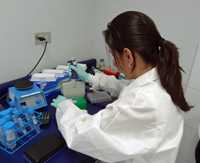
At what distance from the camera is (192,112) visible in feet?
4.58

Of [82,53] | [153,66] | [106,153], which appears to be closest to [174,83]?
[153,66]

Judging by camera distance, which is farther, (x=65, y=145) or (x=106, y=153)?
(x=65, y=145)

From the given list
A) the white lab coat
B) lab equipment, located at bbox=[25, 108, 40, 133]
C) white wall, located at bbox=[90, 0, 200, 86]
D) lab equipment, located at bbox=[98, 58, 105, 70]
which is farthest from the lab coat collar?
lab equipment, located at bbox=[98, 58, 105, 70]

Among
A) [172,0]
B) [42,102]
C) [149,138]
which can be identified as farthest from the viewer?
[172,0]

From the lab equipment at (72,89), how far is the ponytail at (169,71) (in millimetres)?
569

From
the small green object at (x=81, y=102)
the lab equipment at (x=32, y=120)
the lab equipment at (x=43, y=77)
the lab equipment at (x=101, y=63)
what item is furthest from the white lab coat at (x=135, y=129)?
the lab equipment at (x=101, y=63)

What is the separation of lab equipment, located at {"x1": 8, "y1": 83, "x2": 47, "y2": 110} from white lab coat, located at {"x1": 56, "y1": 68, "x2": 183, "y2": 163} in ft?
1.03

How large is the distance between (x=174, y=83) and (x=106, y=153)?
1.26 feet

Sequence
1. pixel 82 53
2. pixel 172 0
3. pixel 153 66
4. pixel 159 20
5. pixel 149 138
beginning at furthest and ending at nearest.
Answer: pixel 82 53 < pixel 159 20 < pixel 172 0 < pixel 153 66 < pixel 149 138

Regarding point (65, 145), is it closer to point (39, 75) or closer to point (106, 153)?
point (106, 153)

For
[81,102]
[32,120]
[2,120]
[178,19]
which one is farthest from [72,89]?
[178,19]

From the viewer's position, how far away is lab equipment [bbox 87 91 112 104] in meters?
1.27

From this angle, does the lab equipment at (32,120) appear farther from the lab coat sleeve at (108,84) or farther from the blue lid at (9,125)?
the lab coat sleeve at (108,84)

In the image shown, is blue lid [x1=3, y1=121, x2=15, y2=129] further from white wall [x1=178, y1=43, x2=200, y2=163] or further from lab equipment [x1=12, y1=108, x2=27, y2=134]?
white wall [x1=178, y1=43, x2=200, y2=163]
